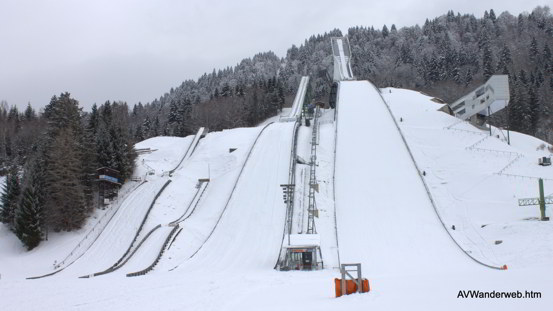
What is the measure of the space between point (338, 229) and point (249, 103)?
37463 millimetres

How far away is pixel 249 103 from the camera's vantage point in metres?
56.2

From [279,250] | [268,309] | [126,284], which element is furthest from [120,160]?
[268,309]

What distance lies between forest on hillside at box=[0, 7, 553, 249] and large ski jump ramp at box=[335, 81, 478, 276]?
569 inches

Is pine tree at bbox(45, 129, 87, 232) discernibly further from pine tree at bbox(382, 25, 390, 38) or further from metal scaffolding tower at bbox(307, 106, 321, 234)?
pine tree at bbox(382, 25, 390, 38)

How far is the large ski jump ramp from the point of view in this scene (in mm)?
17062

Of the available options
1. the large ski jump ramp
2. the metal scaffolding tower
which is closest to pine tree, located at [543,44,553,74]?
the large ski jump ramp

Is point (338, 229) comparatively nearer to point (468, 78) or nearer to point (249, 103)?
point (249, 103)

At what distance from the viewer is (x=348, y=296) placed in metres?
8.04

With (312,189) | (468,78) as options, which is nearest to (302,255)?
(312,189)

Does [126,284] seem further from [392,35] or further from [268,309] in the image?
[392,35]

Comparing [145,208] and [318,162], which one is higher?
[318,162]

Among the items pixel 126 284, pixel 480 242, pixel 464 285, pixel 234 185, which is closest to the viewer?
pixel 464 285

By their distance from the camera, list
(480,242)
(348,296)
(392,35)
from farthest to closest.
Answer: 1. (392,35)
2. (480,242)
3. (348,296)

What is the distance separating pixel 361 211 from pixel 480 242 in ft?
17.6
